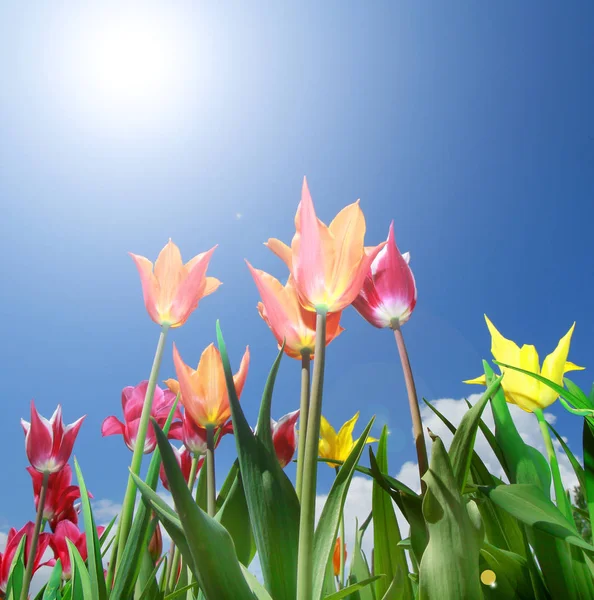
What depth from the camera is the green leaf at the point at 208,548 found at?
23.2 inches

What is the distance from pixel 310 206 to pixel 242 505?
0.62 m

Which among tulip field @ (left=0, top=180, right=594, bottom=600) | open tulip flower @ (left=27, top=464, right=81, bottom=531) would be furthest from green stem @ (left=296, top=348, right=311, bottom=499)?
open tulip flower @ (left=27, top=464, right=81, bottom=531)

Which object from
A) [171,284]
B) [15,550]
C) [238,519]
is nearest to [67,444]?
[15,550]

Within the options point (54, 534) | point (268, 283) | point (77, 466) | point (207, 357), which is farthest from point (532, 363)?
point (54, 534)

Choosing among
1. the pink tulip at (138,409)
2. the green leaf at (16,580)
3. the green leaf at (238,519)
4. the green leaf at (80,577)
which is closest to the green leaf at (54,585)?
the green leaf at (16,580)

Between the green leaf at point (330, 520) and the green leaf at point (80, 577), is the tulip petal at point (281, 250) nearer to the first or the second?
the green leaf at point (330, 520)

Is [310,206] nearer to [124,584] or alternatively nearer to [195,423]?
[195,423]

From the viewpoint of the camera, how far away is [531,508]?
77 centimetres

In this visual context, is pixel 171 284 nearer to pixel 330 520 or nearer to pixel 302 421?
pixel 302 421

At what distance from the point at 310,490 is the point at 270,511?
89 mm

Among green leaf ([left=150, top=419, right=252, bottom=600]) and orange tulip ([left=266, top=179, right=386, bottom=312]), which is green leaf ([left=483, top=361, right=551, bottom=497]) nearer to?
orange tulip ([left=266, top=179, right=386, bottom=312])

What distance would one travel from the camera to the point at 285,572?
714mm

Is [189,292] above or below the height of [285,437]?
above

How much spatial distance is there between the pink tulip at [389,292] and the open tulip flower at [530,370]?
41 centimetres
